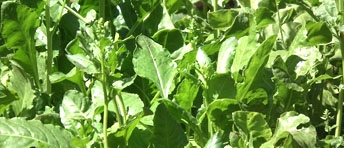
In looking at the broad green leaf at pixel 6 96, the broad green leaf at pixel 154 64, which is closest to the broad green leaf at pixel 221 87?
the broad green leaf at pixel 154 64

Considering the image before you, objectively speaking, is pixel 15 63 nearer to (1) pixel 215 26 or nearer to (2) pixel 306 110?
(1) pixel 215 26

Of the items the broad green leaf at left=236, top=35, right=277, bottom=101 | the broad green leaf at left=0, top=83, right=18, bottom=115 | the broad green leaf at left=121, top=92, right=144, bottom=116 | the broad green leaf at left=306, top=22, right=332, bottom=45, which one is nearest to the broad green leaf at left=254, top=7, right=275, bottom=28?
the broad green leaf at left=306, top=22, right=332, bottom=45

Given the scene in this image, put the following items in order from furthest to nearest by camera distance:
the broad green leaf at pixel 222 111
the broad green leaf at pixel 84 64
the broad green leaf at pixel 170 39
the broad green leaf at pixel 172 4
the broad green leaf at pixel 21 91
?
the broad green leaf at pixel 172 4 < the broad green leaf at pixel 170 39 < the broad green leaf at pixel 21 91 < the broad green leaf at pixel 222 111 < the broad green leaf at pixel 84 64

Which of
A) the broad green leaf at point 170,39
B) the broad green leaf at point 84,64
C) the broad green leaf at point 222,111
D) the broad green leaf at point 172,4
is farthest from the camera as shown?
the broad green leaf at point 172,4

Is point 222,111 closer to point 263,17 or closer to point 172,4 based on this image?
point 263,17

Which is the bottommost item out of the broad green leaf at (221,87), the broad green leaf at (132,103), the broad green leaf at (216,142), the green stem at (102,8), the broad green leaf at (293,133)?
the broad green leaf at (293,133)

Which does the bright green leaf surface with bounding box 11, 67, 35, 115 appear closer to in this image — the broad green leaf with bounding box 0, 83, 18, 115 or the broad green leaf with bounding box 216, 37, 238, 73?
the broad green leaf with bounding box 0, 83, 18, 115

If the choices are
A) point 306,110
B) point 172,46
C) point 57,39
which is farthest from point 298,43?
point 57,39

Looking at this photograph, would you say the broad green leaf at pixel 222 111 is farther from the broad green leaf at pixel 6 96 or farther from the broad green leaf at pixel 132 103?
the broad green leaf at pixel 6 96
